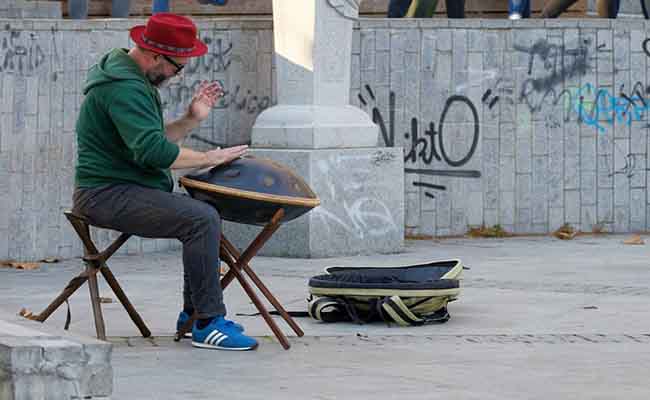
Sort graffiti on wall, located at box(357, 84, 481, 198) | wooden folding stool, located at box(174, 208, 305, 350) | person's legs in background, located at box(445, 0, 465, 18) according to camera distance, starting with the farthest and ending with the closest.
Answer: person's legs in background, located at box(445, 0, 465, 18) → graffiti on wall, located at box(357, 84, 481, 198) → wooden folding stool, located at box(174, 208, 305, 350)

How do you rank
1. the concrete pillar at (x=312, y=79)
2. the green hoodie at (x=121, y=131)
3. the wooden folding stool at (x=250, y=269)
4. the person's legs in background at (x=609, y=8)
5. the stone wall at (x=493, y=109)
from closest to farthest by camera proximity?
the green hoodie at (x=121, y=131) → the wooden folding stool at (x=250, y=269) → the concrete pillar at (x=312, y=79) → the stone wall at (x=493, y=109) → the person's legs in background at (x=609, y=8)

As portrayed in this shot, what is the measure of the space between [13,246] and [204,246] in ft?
13.7

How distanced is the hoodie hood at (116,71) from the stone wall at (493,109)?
14.9 feet

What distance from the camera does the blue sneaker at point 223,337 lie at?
7.41 meters

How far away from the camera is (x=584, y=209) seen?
13688 mm

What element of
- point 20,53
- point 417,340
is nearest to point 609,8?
point 20,53

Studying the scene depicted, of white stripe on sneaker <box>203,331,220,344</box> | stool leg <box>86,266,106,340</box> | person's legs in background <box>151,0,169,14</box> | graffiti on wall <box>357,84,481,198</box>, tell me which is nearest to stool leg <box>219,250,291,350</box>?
white stripe on sneaker <box>203,331,220,344</box>

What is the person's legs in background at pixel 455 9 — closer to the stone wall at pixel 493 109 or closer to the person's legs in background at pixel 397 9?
the person's legs in background at pixel 397 9

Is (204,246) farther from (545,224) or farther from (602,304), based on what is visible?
(545,224)

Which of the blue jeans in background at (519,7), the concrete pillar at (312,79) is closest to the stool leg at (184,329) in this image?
the concrete pillar at (312,79)

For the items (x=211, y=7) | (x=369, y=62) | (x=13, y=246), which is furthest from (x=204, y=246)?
(x=211, y=7)

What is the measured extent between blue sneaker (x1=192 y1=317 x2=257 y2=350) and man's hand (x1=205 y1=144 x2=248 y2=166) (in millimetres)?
729

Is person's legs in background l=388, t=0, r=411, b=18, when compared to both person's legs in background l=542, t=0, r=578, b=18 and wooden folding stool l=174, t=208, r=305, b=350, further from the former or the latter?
wooden folding stool l=174, t=208, r=305, b=350

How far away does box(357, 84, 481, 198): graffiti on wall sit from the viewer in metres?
13.2
